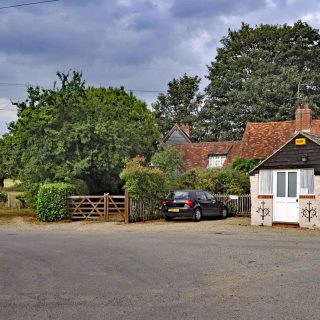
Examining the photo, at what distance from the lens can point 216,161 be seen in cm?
4666

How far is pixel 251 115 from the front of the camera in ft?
173

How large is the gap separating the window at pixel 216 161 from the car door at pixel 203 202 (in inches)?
780

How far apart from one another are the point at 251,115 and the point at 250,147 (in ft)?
49.0

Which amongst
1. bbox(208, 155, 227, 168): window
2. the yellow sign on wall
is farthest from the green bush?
bbox(208, 155, 227, 168): window

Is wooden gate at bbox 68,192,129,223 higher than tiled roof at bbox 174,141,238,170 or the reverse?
the reverse

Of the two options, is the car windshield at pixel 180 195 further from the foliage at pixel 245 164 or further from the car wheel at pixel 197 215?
the foliage at pixel 245 164

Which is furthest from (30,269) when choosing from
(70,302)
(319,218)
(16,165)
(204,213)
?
(16,165)

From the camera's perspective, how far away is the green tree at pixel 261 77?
51594 mm

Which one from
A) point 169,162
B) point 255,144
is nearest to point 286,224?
point 169,162

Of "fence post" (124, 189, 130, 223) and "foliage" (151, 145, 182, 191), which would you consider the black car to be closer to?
"fence post" (124, 189, 130, 223)

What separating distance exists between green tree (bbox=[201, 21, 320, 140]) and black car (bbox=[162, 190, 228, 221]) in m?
26.7

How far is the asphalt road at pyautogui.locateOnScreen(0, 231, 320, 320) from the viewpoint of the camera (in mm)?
7258

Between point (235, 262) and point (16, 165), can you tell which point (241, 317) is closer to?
point (235, 262)

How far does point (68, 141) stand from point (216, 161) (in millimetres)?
19719
